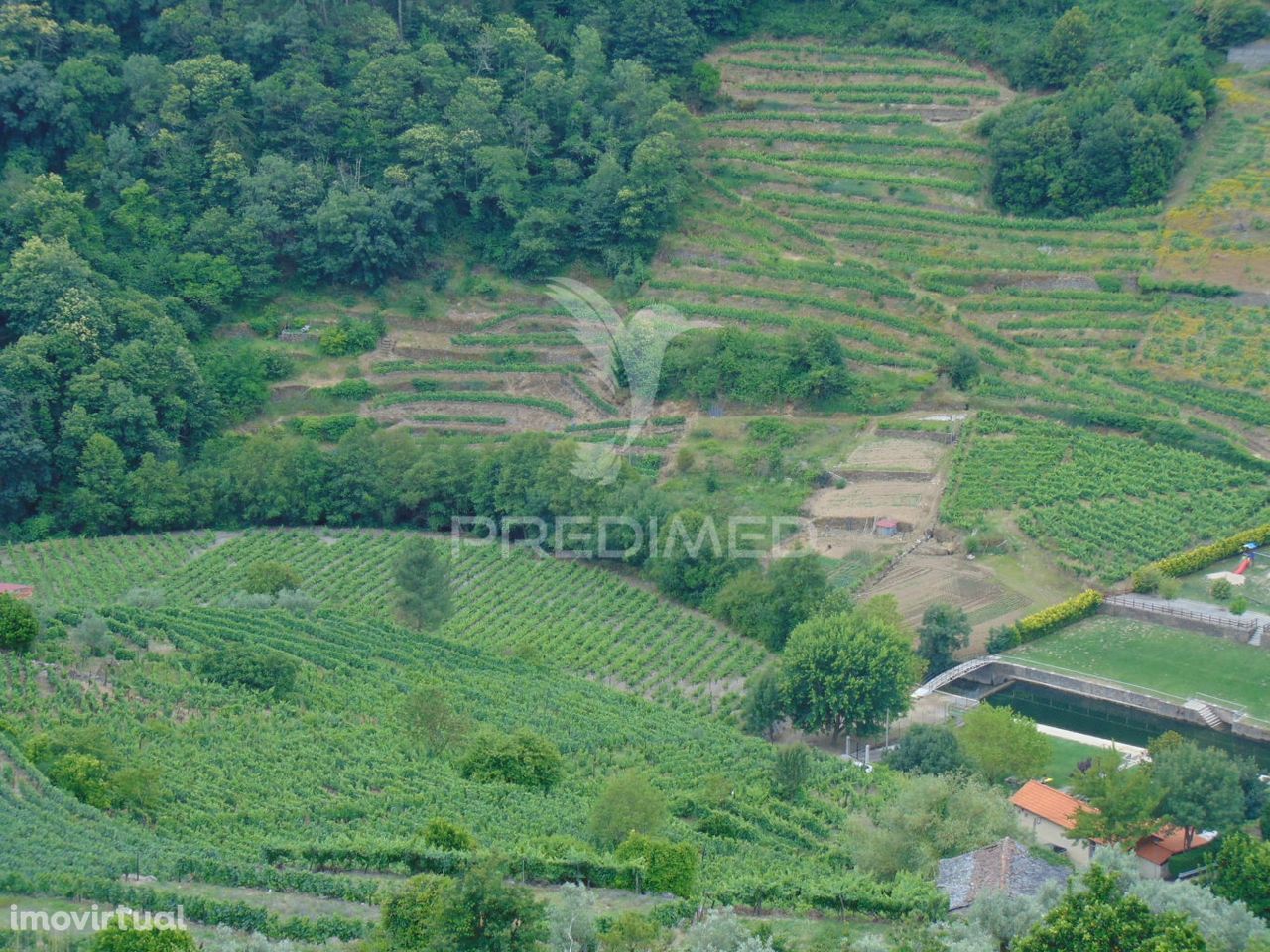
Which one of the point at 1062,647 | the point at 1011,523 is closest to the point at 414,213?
the point at 1011,523

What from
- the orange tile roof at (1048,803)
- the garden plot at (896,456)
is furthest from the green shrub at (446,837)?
the garden plot at (896,456)

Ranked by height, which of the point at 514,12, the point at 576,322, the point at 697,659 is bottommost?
the point at 697,659

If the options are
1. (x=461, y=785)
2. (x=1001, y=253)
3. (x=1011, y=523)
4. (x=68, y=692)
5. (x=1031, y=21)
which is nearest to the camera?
(x=461, y=785)

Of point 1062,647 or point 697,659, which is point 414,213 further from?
point 1062,647

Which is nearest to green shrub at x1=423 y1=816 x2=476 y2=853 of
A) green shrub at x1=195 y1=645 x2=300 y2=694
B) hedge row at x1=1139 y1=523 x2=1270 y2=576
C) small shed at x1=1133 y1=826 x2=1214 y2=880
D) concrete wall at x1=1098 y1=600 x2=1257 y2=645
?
green shrub at x1=195 y1=645 x2=300 y2=694

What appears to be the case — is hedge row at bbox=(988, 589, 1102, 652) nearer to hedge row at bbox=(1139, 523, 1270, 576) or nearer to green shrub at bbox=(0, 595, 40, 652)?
hedge row at bbox=(1139, 523, 1270, 576)

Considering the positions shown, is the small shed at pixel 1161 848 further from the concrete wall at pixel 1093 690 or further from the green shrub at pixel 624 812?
the green shrub at pixel 624 812
